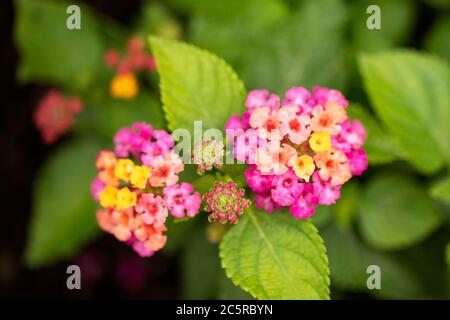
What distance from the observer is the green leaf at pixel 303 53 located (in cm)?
229

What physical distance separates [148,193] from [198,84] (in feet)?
1.39

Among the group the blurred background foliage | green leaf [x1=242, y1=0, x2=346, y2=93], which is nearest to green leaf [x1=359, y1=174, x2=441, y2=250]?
the blurred background foliage

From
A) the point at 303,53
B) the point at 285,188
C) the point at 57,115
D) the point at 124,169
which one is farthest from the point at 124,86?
the point at 285,188

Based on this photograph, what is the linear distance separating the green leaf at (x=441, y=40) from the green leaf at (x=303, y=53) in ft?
1.80

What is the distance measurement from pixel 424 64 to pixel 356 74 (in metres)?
0.44

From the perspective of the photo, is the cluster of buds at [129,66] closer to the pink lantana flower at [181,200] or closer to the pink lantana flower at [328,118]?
the pink lantana flower at [181,200]

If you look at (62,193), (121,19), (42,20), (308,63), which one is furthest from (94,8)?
(308,63)

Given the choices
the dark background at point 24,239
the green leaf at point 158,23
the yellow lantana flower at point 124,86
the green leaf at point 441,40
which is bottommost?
the dark background at point 24,239

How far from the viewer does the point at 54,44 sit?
298cm

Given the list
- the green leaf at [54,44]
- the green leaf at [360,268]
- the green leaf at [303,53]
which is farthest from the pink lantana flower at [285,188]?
the green leaf at [54,44]

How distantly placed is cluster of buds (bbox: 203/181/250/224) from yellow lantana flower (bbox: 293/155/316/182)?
16 cm

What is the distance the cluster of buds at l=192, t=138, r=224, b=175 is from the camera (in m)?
1.56

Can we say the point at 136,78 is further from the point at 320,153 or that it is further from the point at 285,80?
the point at 320,153

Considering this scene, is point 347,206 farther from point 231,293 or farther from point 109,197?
point 109,197
